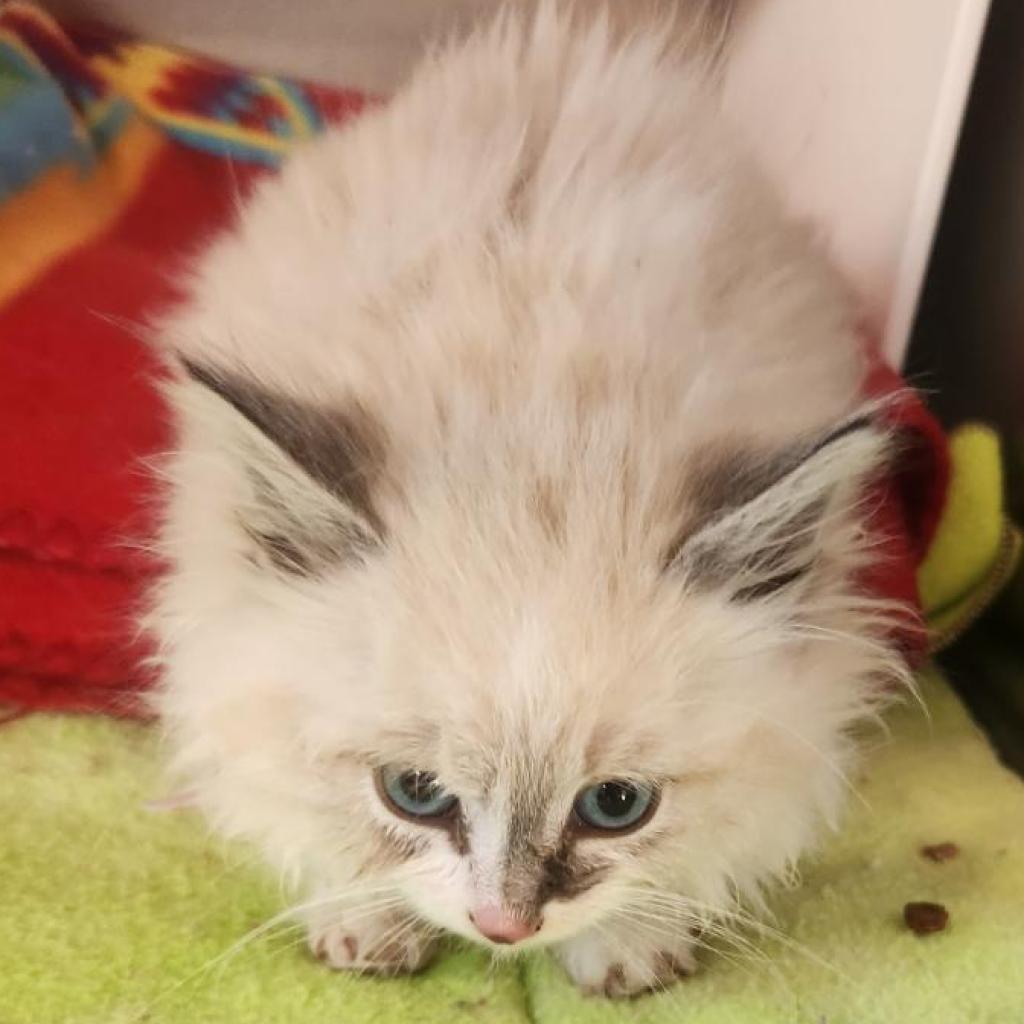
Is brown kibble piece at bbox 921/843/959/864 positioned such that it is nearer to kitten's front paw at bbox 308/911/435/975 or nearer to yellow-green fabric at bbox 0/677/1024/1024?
yellow-green fabric at bbox 0/677/1024/1024

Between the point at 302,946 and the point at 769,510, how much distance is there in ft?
2.07

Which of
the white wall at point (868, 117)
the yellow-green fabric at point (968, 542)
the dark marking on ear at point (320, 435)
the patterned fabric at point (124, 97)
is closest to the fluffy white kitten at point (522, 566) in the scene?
the dark marking on ear at point (320, 435)

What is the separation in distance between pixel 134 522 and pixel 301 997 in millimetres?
531

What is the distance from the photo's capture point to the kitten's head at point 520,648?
92cm

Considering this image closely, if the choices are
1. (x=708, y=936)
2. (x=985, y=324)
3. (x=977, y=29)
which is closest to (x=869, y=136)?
(x=977, y=29)

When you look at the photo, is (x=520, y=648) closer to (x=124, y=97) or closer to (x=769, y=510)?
(x=769, y=510)

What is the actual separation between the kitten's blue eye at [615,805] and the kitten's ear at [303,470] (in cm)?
26

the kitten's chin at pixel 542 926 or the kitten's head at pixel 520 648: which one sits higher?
the kitten's head at pixel 520 648

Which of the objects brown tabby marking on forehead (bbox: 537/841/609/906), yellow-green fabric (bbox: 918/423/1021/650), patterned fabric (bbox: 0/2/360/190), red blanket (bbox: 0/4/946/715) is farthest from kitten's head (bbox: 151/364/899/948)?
patterned fabric (bbox: 0/2/360/190)

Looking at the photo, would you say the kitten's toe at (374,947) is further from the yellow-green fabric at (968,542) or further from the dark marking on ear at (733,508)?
the yellow-green fabric at (968,542)

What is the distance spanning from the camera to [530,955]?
3.92ft

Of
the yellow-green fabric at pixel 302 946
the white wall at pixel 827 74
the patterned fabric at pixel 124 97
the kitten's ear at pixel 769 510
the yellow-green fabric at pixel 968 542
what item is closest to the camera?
the kitten's ear at pixel 769 510

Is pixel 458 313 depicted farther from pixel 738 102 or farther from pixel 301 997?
pixel 738 102

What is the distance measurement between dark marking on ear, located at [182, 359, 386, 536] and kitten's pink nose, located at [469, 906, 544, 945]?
31cm
